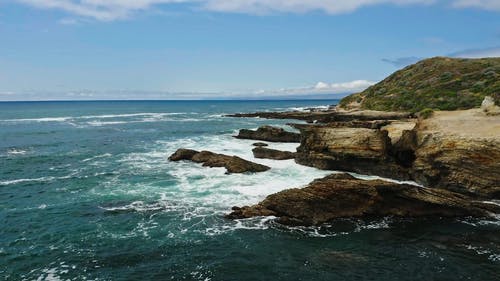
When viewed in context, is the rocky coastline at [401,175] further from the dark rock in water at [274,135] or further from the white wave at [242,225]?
the dark rock in water at [274,135]

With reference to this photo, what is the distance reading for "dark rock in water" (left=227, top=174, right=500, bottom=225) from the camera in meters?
24.8

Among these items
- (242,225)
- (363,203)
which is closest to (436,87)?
(363,203)

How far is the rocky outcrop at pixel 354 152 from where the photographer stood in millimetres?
33938

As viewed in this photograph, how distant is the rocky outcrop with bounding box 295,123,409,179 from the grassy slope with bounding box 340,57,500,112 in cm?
3179

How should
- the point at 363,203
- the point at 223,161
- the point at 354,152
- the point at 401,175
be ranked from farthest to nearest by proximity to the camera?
the point at 223,161 → the point at 354,152 → the point at 401,175 → the point at 363,203

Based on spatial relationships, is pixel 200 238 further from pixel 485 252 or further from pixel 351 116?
pixel 351 116

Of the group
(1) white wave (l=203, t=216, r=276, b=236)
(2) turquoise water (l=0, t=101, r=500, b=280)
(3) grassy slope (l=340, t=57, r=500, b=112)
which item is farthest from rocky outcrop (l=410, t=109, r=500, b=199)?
(3) grassy slope (l=340, t=57, r=500, b=112)

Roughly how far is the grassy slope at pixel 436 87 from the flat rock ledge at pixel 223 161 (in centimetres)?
3933

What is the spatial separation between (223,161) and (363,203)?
56.3 feet

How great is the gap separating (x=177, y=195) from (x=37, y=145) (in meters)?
38.1

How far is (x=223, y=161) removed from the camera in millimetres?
39312

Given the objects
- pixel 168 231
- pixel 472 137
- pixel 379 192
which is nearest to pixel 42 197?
pixel 168 231

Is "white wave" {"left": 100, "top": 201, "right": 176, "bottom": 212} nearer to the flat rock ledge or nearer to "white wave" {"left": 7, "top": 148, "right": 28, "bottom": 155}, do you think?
the flat rock ledge

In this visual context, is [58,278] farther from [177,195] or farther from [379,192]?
[379,192]
